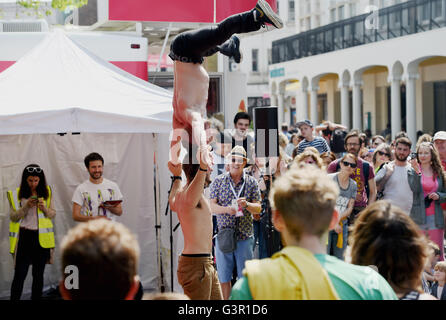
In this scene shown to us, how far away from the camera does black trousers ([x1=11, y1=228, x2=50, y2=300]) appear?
693 centimetres

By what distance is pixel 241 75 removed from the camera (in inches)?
410

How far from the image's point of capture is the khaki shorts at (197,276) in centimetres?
457

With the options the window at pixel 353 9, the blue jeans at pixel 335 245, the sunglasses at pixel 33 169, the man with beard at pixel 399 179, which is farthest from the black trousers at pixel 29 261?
the window at pixel 353 9

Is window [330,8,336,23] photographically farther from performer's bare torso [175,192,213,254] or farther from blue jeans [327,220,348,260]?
performer's bare torso [175,192,213,254]

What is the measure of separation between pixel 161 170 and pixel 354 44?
2335 centimetres

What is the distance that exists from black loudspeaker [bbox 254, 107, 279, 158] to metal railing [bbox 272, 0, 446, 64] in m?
17.6

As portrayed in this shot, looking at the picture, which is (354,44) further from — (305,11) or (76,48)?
(76,48)

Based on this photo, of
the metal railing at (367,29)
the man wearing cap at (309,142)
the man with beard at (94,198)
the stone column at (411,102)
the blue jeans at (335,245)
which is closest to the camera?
the blue jeans at (335,245)

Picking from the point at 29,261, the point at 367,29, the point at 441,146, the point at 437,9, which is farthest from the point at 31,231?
the point at 367,29

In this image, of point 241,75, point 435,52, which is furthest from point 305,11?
point 241,75

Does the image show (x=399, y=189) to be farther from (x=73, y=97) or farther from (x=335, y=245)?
(x=73, y=97)

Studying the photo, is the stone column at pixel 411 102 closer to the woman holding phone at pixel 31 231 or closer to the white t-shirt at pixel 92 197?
the white t-shirt at pixel 92 197

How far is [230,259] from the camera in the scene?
21.9 ft

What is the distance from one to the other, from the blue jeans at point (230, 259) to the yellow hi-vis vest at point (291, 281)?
14.1ft
